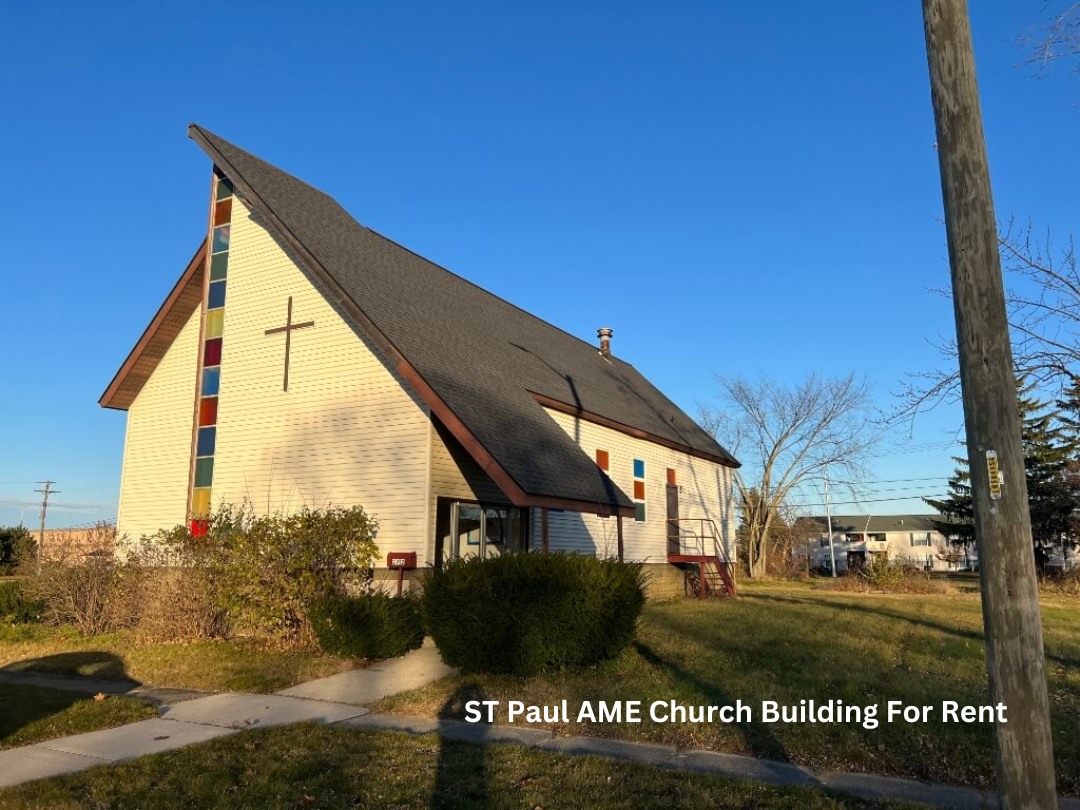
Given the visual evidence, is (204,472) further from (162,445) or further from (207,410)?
(162,445)

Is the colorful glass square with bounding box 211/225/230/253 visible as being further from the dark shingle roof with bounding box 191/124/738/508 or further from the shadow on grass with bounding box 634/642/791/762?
the shadow on grass with bounding box 634/642/791/762

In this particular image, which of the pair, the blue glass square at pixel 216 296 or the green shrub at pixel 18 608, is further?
the blue glass square at pixel 216 296

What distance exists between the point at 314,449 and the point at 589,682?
905 cm

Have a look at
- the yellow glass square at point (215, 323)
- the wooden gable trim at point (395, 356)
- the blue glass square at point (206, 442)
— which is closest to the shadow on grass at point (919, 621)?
the wooden gable trim at point (395, 356)

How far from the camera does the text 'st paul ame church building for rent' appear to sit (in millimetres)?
14992

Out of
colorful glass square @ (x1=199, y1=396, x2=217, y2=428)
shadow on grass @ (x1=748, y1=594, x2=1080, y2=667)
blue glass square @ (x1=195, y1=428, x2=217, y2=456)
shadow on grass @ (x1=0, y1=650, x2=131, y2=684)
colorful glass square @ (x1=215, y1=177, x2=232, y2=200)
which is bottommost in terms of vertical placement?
shadow on grass @ (x1=0, y1=650, x2=131, y2=684)

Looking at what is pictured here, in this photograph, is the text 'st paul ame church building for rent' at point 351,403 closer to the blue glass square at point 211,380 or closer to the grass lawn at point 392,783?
the blue glass square at point 211,380

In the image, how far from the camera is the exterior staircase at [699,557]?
918 inches

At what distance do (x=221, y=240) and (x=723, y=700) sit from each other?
51.8 feet

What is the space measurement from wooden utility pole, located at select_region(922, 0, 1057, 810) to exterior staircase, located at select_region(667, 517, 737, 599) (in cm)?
1880

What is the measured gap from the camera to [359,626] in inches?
473

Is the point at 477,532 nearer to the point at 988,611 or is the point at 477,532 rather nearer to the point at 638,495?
the point at 638,495

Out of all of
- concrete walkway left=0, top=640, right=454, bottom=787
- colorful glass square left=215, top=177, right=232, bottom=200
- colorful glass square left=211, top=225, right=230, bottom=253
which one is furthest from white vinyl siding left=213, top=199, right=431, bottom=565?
concrete walkway left=0, top=640, right=454, bottom=787

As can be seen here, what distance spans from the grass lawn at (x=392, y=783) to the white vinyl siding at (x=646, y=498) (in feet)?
32.7
